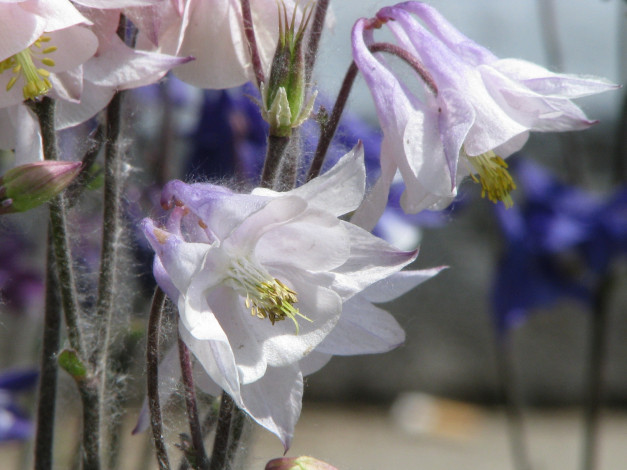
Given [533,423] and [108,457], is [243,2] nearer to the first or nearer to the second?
[108,457]

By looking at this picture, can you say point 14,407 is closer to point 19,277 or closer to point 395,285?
point 19,277

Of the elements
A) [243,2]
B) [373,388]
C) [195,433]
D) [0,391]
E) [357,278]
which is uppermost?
[243,2]

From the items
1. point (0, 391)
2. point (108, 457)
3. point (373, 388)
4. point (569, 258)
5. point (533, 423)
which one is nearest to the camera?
point (108, 457)

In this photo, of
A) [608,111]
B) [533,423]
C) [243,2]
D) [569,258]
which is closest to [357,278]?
[243,2]

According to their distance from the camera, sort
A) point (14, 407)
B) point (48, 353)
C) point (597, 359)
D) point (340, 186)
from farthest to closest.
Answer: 1. point (597, 359)
2. point (14, 407)
3. point (48, 353)
4. point (340, 186)

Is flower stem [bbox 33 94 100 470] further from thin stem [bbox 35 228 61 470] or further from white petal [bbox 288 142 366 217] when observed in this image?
white petal [bbox 288 142 366 217]

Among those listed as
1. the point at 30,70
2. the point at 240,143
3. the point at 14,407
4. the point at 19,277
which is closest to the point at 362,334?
the point at 30,70
